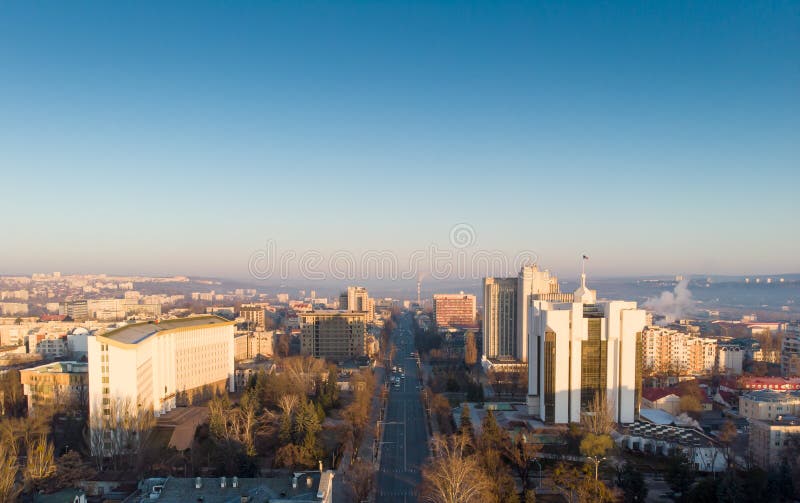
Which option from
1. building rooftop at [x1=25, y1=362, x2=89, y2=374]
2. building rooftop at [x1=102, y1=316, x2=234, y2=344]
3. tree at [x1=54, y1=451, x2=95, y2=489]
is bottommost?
tree at [x1=54, y1=451, x2=95, y2=489]

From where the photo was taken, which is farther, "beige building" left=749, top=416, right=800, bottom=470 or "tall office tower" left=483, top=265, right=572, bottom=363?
"tall office tower" left=483, top=265, right=572, bottom=363

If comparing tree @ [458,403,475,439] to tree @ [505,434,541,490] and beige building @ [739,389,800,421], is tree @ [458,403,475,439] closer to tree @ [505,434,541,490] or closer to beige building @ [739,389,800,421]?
tree @ [505,434,541,490]

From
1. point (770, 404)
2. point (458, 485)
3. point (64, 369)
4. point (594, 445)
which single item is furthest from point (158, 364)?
point (770, 404)

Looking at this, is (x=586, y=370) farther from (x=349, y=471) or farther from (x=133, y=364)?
(x=133, y=364)

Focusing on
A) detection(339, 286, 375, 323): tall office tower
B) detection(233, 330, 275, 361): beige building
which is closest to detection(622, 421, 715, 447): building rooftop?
detection(233, 330, 275, 361): beige building

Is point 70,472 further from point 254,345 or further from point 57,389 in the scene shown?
point 254,345

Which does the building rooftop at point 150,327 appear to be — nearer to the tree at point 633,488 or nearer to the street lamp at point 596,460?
the street lamp at point 596,460

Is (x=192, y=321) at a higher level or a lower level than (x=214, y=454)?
higher

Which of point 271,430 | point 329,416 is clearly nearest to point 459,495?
point 271,430
